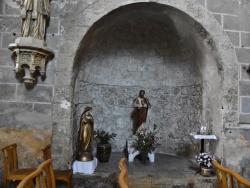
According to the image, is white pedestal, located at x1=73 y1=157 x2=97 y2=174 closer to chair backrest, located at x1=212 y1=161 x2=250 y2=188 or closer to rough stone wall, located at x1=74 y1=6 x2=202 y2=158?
rough stone wall, located at x1=74 y1=6 x2=202 y2=158

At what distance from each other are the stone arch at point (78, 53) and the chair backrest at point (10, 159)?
0.52 m

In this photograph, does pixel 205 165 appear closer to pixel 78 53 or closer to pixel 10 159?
pixel 78 53

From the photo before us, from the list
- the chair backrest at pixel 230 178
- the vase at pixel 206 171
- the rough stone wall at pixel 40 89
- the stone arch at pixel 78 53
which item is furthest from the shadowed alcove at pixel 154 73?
the chair backrest at pixel 230 178

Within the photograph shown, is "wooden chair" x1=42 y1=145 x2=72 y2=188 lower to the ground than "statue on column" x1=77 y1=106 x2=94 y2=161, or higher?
lower

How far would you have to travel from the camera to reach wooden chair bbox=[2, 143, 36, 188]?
9.32 ft

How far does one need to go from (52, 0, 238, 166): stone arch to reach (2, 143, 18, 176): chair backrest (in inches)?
20.4

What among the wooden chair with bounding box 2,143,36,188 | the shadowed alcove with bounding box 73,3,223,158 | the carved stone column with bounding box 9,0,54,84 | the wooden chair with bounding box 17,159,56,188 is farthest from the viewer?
the shadowed alcove with bounding box 73,3,223,158

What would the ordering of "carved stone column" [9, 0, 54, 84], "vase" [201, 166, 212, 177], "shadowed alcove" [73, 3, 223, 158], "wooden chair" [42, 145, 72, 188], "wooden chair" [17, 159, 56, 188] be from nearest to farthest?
"wooden chair" [17, 159, 56, 188] < "wooden chair" [42, 145, 72, 188] < "carved stone column" [9, 0, 54, 84] < "vase" [201, 166, 212, 177] < "shadowed alcove" [73, 3, 223, 158]

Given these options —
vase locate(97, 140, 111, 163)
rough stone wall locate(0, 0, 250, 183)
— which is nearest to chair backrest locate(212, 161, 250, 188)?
rough stone wall locate(0, 0, 250, 183)

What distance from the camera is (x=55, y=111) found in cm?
337

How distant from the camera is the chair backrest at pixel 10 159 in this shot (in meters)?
2.89

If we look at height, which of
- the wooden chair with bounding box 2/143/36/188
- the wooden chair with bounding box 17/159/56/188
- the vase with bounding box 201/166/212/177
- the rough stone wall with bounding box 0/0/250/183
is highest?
the rough stone wall with bounding box 0/0/250/183

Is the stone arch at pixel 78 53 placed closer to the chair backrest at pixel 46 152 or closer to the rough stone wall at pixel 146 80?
the chair backrest at pixel 46 152

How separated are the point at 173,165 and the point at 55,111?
2152 mm
